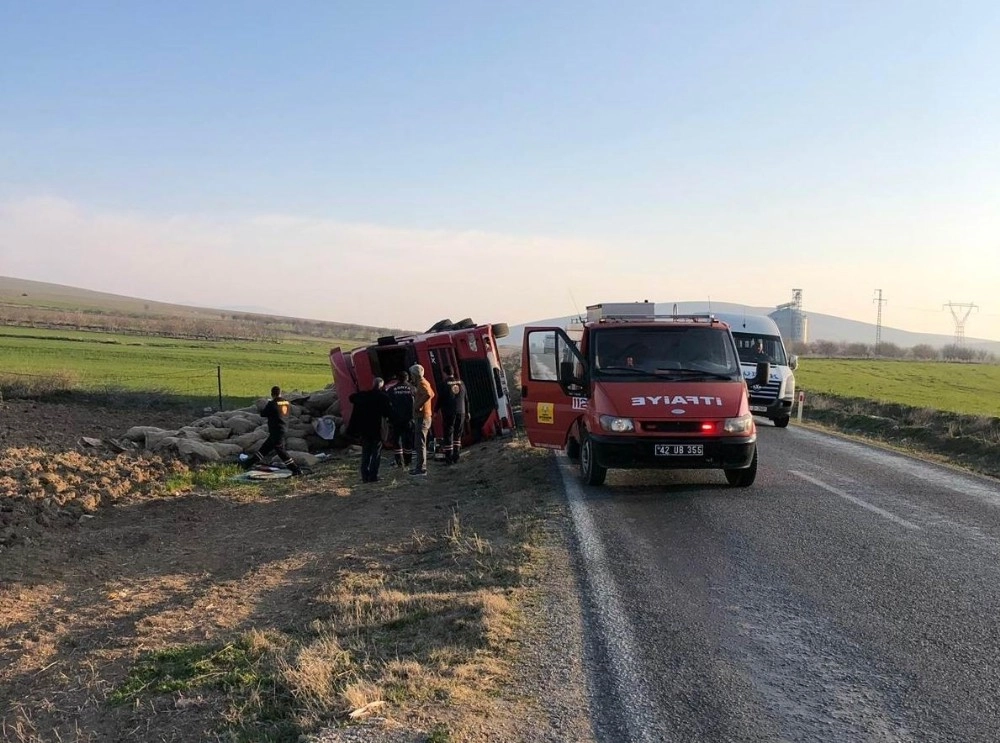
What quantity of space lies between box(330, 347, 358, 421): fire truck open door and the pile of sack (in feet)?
2.26

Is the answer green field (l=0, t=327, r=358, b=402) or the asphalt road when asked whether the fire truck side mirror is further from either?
green field (l=0, t=327, r=358, b=402)

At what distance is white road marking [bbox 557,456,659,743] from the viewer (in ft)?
12.0

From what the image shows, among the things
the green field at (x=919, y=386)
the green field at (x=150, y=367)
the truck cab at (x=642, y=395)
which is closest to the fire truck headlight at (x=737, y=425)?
the truck cab at (x=642, y=395)

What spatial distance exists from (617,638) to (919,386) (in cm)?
4221

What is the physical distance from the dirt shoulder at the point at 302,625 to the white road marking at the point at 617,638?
22cm

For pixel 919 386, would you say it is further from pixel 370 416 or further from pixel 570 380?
pixel 570 380

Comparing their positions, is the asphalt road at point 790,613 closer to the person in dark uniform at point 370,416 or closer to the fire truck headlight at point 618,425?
the fire truck headlight at point 618,425

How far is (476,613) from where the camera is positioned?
5.03m

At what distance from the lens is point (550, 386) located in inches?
426

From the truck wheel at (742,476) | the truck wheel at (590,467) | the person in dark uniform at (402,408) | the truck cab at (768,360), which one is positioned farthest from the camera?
the truck cab at (768,360)

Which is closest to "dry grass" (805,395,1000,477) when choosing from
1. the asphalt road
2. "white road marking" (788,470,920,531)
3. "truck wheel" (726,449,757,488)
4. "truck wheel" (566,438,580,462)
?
"white road marking" (788,470,920,531)

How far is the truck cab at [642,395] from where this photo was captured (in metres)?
8.88

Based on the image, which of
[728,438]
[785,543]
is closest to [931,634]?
[785,543]

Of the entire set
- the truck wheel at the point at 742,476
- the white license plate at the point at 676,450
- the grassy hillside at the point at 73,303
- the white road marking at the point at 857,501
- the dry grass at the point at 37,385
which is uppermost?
the grassy hillside at the point at 73,303
